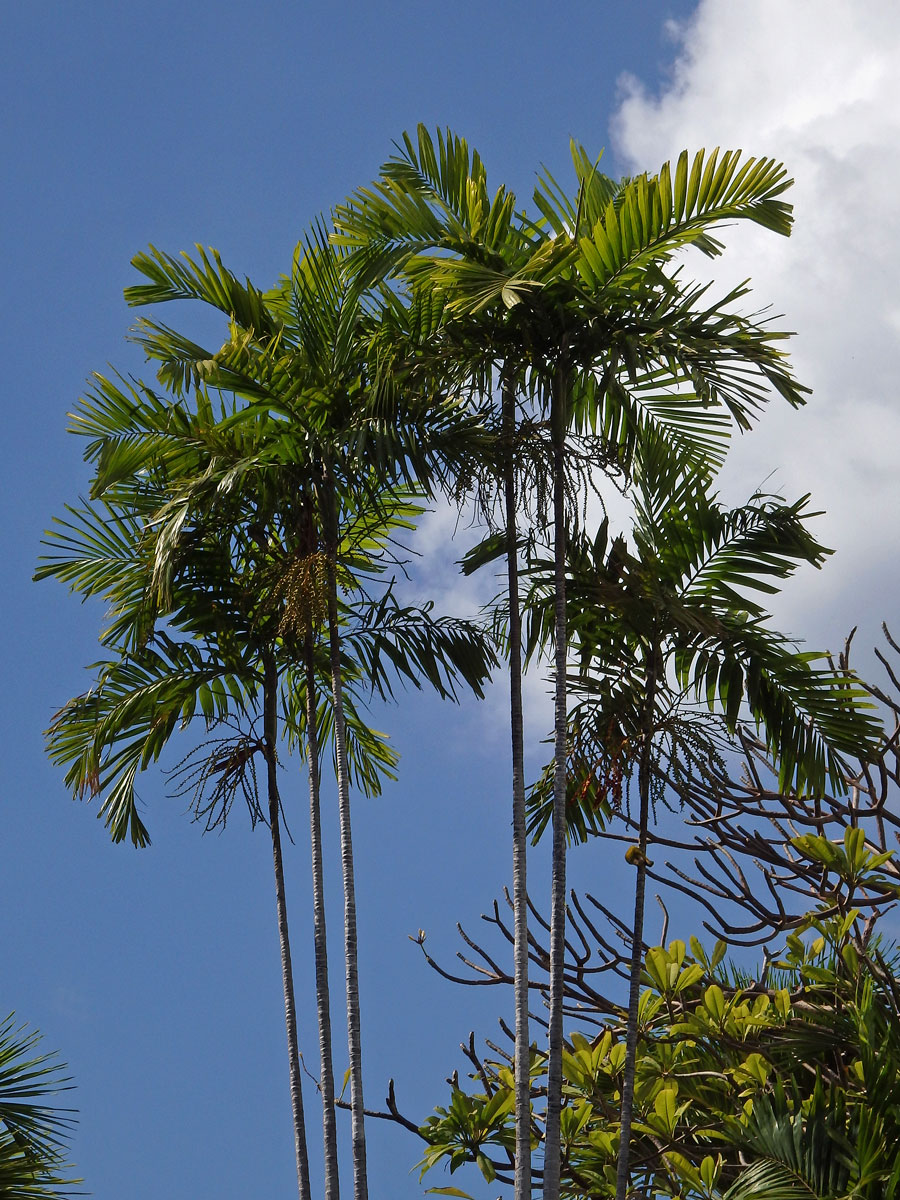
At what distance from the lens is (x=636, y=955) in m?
6.36

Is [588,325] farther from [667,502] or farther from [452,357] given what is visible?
[667,502]

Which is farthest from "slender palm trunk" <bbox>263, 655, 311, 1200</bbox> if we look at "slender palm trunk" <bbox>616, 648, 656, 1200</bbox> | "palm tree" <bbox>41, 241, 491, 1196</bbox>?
"slender palm trunk" <bbox>616, 648, 656, 1200</bbox>

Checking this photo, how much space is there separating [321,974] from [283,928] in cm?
59

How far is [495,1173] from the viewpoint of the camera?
646cm

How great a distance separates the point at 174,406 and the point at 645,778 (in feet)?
11.0

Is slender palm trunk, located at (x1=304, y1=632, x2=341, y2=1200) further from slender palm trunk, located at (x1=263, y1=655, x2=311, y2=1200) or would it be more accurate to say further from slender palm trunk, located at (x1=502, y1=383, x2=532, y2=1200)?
slender palm trunk, located at (x1=502, y1=383, x2=532, y2=1200)

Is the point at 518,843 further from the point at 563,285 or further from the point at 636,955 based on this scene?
the point at 563,285

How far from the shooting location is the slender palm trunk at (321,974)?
6500 mm

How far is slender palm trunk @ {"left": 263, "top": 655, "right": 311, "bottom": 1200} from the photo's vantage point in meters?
6.84

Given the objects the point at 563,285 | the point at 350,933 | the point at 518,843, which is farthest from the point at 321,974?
the point at 563,285

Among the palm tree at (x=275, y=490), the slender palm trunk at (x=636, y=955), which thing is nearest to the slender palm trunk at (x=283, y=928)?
the palm tree at (x=275, y=490)

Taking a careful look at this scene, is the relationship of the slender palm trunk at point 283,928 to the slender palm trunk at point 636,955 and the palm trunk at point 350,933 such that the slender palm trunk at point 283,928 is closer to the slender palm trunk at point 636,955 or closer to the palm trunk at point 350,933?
the palm trunk at point 350,933

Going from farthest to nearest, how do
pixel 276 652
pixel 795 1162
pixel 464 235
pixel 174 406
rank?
pixel 276 652, pixel 174 406, pixel 464 235, pixel 795 1162

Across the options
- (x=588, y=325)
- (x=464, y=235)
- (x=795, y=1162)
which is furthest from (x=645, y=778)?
(x=464, y=235)
